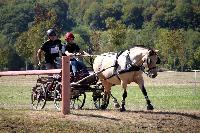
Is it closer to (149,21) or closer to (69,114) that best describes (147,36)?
(149,21)

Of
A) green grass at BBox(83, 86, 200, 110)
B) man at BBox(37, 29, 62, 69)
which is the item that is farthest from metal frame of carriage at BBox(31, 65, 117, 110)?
green grass at BBox(83, 86, 200, 110)

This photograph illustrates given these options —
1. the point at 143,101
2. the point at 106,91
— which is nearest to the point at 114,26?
the point at 143,101

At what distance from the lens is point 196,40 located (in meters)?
135

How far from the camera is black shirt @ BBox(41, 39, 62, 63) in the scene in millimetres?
16781

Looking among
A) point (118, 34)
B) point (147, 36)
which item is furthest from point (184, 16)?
point (118, 34)

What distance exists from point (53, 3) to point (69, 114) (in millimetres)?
176613

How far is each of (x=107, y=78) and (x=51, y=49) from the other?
82.7 inches

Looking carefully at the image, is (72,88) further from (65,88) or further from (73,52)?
(65,88)

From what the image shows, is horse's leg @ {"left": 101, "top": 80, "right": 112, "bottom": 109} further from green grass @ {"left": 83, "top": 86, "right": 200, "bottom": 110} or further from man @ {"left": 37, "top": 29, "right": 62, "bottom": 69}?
green grass @ {"left": 83, "top": 86, "right": 200, "bottom": 110}

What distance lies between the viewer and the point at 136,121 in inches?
516

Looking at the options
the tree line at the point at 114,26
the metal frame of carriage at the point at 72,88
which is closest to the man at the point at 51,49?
the metal frame of carriage at the point at 72,88

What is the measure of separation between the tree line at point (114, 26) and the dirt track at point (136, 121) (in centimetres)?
6337

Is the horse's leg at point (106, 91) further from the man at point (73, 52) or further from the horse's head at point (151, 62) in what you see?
the horse's head at point (151, 62)

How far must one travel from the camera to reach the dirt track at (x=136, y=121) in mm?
12467
